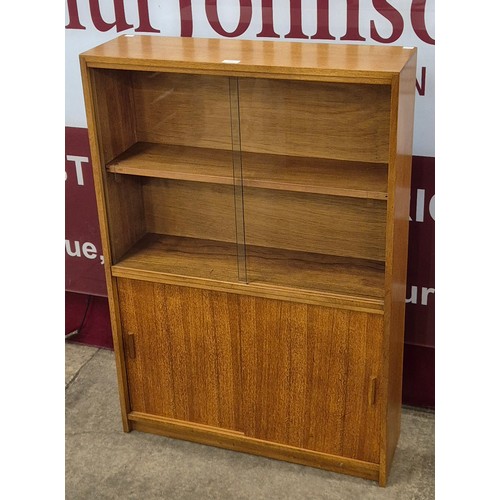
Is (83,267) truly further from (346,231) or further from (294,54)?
(294,54)

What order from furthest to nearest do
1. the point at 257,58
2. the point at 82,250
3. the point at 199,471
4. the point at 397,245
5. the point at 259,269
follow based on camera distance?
the point at 82,250
the point at 199,471
the point at 259,269
the point at 397,245
the point at 257,58

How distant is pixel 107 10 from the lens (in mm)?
3037

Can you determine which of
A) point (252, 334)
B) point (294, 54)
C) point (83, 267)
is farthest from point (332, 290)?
point (83, 267)

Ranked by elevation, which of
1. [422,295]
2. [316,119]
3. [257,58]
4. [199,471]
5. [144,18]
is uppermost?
[144,18]

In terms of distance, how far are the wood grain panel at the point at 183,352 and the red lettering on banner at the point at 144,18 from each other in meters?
1.00

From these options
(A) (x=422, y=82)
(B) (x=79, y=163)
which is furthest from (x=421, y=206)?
(B) (x=79, y=163)

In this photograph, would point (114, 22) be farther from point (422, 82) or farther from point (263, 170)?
point (422, 82)

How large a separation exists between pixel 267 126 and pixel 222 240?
0.53m

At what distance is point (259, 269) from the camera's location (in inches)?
110

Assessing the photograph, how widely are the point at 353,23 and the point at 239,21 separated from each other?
1.45 ft

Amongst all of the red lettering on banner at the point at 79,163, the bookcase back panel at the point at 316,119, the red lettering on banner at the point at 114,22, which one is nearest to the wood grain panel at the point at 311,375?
the bookcase back panel at the point at 316,119

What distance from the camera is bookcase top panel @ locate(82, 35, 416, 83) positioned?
2.33 m

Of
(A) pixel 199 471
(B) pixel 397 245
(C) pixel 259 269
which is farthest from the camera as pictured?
(A) pixel 199 471

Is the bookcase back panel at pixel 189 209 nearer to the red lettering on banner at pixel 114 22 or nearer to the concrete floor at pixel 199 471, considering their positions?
the red lettering on banner at pixel 114 22
